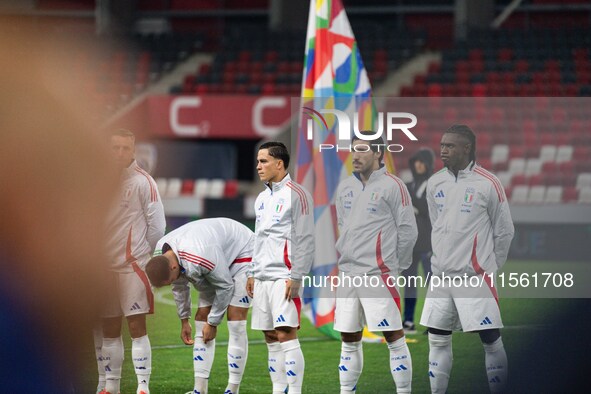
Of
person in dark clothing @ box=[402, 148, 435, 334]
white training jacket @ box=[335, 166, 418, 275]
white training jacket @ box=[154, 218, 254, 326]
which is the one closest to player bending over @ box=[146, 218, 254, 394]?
white training jacket @ box=[154, 218, 254, 326]

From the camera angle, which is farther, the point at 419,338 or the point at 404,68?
the point at 404,68

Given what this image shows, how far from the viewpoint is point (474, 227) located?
194 inches

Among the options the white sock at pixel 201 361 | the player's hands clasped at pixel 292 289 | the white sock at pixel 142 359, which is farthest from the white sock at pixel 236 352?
the player's hands clasped at pixel 292 289

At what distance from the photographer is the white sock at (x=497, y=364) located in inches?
194

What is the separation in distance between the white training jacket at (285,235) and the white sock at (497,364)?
101 cm

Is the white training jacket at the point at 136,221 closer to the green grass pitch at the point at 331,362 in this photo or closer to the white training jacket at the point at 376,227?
the green grass pitch at the point at 331,362

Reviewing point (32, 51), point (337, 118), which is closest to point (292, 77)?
point (337, 118)

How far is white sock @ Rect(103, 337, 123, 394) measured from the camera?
5.39 metres

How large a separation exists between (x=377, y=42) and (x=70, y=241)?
20396 millimetres

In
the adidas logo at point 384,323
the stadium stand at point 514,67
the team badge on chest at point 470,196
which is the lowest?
the adidas logo at point 384,323

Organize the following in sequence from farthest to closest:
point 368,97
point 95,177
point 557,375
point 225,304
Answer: point 368,97
point 225,304
point 557,375
point 95,177

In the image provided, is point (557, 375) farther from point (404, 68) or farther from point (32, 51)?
point (404, 68)

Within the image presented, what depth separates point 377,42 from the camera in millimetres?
22141

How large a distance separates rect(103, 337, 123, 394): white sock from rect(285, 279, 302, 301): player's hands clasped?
41.5 inches
